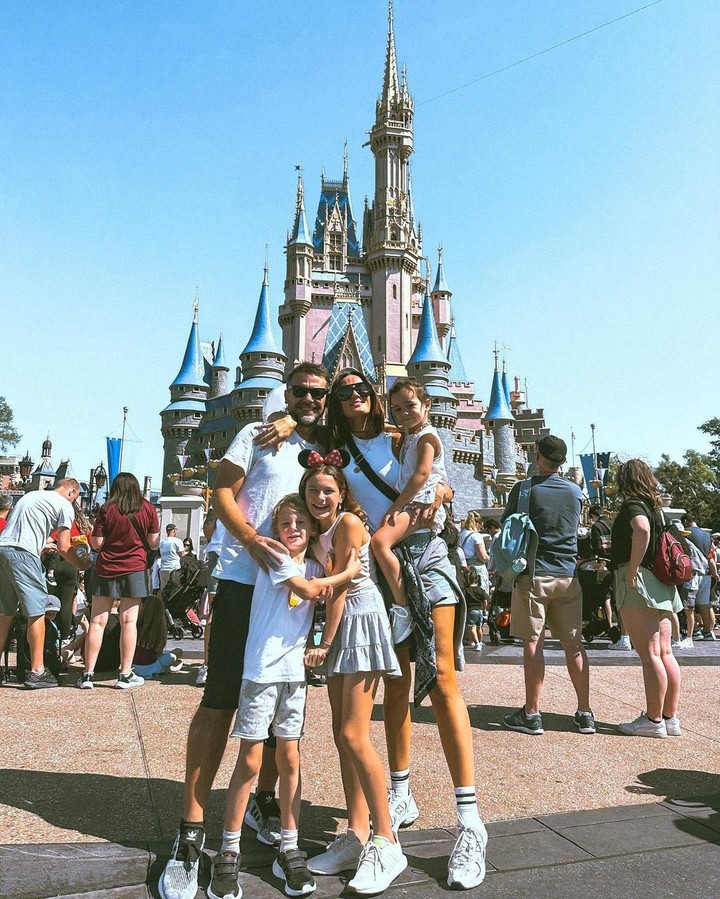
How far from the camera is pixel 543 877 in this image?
8.07ft

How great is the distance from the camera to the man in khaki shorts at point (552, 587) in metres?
4.54

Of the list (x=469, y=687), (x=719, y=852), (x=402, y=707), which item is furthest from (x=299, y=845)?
(x=469, y=687)

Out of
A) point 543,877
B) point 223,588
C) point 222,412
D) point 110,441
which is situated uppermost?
point 222,412

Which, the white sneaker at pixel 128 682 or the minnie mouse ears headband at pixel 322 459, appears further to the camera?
the white sneaker at pixel 128 682

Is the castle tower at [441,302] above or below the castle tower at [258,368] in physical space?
above

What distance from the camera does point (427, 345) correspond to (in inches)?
2149

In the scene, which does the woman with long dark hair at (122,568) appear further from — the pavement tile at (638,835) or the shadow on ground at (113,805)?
the pavement tile at (638,835)

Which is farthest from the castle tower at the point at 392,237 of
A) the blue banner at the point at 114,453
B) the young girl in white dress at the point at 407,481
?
the young girl in white dress at the point at 407,481

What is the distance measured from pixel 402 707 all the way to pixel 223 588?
0.91 m

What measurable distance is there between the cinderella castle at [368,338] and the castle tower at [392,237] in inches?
3.4

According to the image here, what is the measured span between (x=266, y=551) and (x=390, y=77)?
68675 millimetres

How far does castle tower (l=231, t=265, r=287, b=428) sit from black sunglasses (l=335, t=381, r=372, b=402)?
1894 inches

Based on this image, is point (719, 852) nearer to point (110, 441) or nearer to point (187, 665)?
point (187, 665)

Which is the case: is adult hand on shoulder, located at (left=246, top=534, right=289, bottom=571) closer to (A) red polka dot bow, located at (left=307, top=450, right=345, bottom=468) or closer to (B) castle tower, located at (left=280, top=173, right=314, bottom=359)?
(A) red polka dot bow, located at (left=307, top=450, right=345, bottom=468)
